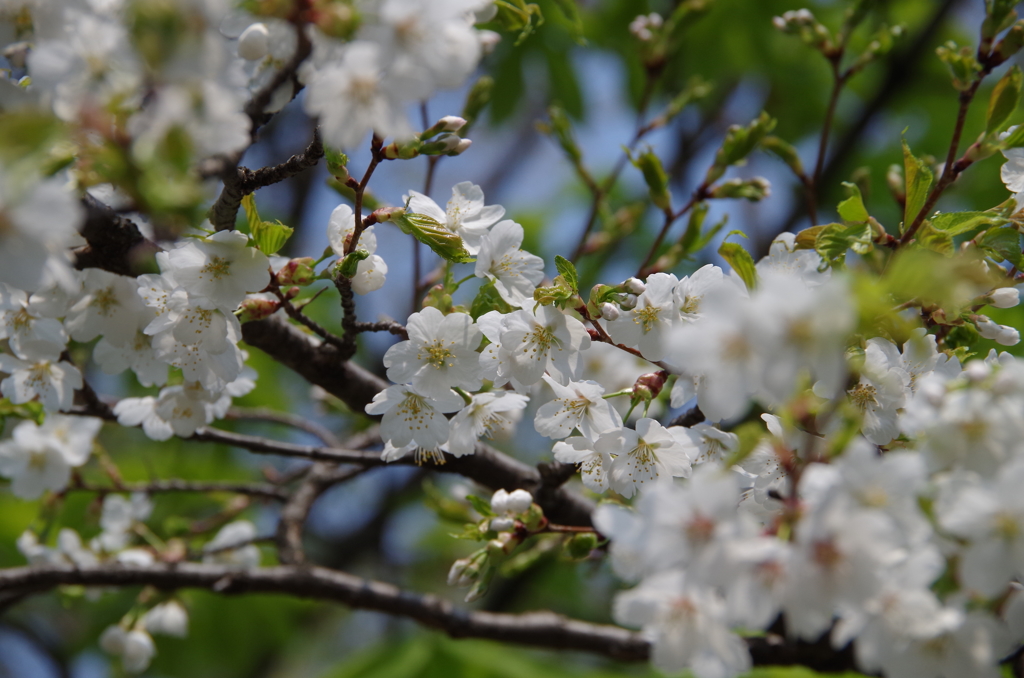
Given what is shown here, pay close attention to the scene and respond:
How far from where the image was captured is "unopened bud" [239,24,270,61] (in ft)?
3.59

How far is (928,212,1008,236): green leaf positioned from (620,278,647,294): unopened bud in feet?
1.75

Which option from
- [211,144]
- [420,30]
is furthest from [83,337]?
[420,30]

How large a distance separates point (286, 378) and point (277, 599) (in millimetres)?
1487

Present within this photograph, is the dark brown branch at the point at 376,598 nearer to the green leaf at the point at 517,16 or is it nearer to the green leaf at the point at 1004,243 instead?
the green leaf at the point at 1004,243

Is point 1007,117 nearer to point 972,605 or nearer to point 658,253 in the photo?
point 972,605

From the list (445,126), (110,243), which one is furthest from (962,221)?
(110,243)

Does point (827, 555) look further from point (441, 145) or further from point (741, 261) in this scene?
point (441, 145)

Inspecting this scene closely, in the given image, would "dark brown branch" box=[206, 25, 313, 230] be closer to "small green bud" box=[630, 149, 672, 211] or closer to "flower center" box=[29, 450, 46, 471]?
"small green bud" box=[630, 149, 672, 211]

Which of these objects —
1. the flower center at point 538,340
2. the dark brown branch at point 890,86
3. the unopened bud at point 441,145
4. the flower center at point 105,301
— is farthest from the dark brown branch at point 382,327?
the dark brown branch at point 890,86

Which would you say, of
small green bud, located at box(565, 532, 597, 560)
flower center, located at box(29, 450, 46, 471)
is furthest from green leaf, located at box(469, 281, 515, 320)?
flower center, located at box(29, 450, 46, 471)

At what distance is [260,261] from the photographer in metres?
1.26

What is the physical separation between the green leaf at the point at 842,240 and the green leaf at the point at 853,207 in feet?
0.06

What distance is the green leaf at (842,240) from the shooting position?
1.25 meters

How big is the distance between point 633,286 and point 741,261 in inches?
8.4
